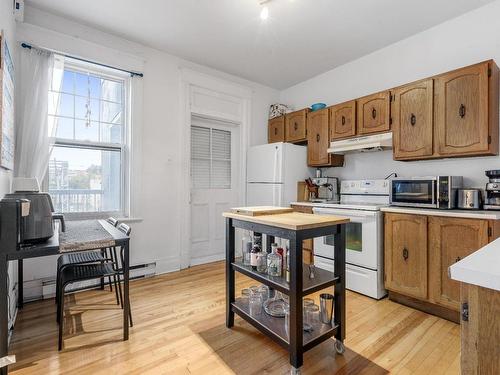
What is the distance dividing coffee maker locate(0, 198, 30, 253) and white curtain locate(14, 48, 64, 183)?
124 cm

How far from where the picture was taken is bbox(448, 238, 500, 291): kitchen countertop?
0.72 m

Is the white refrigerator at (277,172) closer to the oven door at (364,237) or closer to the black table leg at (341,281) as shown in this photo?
the oven door at (364,237)

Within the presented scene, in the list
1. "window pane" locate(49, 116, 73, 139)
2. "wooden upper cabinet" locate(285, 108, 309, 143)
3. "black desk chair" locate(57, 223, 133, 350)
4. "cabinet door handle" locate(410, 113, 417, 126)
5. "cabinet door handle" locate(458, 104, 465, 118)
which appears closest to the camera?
"black desk chair" locate(57, 223, 133, 350)

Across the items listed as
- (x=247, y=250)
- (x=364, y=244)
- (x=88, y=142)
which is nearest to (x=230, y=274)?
(x=247, y=250)

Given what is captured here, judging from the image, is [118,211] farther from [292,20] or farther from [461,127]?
[461,127]

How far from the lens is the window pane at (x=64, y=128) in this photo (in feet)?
9.19

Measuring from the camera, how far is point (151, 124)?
131 inches

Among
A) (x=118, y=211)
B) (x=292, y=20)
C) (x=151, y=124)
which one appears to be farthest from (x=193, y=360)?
(x=292, y=20)

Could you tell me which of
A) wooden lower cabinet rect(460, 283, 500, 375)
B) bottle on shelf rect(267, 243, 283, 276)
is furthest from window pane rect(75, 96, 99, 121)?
wooden lower cabinet rect(460, 283, 500, 375)

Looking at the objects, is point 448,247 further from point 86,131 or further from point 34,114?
point 34,114

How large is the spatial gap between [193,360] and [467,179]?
288 centimetres

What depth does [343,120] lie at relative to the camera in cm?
340

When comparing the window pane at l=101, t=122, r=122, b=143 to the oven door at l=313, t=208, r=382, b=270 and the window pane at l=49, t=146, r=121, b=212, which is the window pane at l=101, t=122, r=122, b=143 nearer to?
the window pane at l=49, t=146, r=121, b=212

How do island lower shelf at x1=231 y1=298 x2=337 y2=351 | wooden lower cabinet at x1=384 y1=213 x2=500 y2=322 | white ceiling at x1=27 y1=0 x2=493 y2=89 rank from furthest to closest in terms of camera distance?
white ceiling at x1=27 y1=0 x2=493 y2=89, wooden lower cabinet at x1=384 y1=213 x2=500 y2=322, island lower shelf at x1=231 y1=298 x2=337 y2=351
